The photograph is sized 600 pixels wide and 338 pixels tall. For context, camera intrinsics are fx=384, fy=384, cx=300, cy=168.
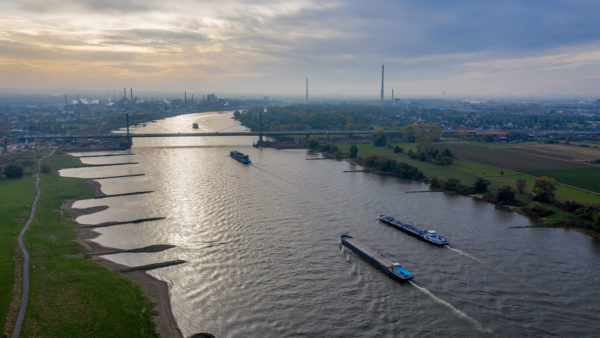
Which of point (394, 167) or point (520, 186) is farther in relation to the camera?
point (394, 167)

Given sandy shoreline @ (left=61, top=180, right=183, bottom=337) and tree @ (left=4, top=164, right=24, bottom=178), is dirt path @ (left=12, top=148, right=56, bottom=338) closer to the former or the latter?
sandy shoreline @ (left=61, top=180, right=183, bottom=337)

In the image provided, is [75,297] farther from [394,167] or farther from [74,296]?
[394,167]

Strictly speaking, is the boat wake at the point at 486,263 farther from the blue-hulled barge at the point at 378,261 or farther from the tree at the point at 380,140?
the tree at the point at 380,140

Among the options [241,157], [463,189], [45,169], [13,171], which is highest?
[241,157]

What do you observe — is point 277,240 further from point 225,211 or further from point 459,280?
point 459,280

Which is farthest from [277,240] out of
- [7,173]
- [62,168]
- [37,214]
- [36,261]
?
[62,168]

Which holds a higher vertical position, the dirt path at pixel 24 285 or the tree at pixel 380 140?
the tree at pixel 380 140

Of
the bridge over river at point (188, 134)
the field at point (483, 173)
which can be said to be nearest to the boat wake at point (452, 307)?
the field at point (483, 173)

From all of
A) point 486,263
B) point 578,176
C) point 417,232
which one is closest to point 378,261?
point 417,232
